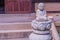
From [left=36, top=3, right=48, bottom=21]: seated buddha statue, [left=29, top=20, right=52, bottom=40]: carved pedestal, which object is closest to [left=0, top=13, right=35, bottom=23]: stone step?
[left=36, top=3, right=48, bottom=21]: seated buddha statue

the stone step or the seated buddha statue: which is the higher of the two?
the seated buddha statue

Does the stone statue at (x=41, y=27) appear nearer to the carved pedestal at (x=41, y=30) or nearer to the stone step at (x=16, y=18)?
the carved pedestal at (x=41, y=30)

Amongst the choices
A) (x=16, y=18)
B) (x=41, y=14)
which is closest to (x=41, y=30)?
(x=41, y=14)

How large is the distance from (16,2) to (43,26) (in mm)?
3670

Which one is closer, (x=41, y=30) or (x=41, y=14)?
(x=41, y=30)

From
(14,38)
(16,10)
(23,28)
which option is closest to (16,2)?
(16,10)

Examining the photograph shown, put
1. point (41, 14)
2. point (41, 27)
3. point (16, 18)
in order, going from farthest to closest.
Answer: point (16, 18) → point (41, 14) → point (41, 27)

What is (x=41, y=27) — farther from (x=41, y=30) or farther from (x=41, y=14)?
(x=41, y=14)

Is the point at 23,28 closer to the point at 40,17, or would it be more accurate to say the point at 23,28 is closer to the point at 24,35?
the point at 24,35

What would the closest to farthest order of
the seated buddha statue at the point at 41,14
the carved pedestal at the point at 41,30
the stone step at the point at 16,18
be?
the carved pedestal at the point at 41,30, the seated buddha statue at the point at 41,14, the stone step at the point at 16,18

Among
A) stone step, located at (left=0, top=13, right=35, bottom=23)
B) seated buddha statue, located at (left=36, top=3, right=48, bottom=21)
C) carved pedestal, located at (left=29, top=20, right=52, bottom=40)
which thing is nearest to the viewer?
carved pedestal, located at (left=29, top=20, right=52, bottom=40)

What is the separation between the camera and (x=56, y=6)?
7.95 m

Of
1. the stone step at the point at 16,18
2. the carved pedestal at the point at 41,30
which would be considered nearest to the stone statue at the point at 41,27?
the carved pedestal at the point at 41,30

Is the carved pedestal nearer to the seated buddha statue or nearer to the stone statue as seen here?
the stone statue
